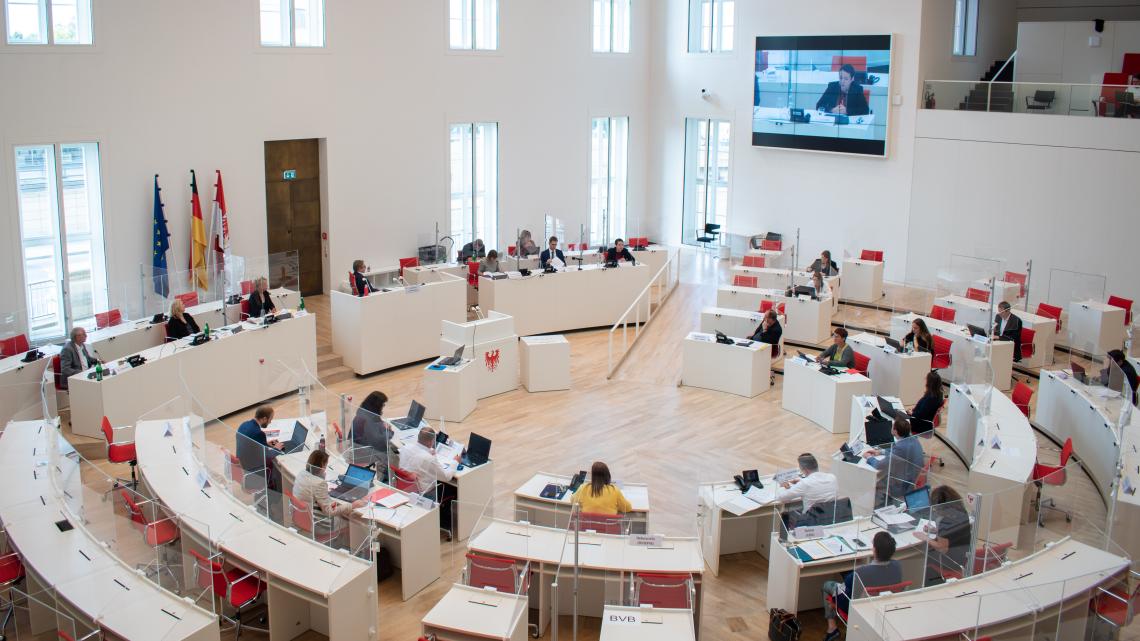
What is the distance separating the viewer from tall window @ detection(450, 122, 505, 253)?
19.4 metres

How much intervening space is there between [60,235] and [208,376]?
3.46m

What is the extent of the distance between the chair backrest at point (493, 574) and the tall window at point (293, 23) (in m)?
10.8

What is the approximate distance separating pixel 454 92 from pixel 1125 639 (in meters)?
14.4

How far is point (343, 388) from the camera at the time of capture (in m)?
14.6

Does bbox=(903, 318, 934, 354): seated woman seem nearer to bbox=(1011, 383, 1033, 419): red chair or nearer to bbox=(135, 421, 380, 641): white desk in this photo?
bbox=(1011, 383, 1033, 419): red chair

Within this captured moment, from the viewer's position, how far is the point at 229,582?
26.2 feet

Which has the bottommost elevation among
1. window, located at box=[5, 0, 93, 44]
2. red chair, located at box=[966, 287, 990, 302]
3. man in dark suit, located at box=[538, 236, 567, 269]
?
red chair, located at box=[966, 287, 990, 302]

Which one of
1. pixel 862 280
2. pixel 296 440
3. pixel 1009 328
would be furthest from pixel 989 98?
pixel 296 440

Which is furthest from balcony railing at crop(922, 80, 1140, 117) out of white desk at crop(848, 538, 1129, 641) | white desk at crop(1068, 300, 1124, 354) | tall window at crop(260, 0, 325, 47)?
tall window at crop(260, 0, 325, 47)

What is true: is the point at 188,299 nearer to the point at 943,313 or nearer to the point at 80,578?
the point at 80,578

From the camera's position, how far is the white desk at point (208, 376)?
11.5 m

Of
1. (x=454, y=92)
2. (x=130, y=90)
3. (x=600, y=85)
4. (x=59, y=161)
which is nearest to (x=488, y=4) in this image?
(x=454, y=92)

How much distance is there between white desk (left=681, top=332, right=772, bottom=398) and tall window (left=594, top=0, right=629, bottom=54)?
9006mm

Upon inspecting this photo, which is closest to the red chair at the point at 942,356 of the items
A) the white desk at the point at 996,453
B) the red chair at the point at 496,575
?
the white desk at the point at 996,453
